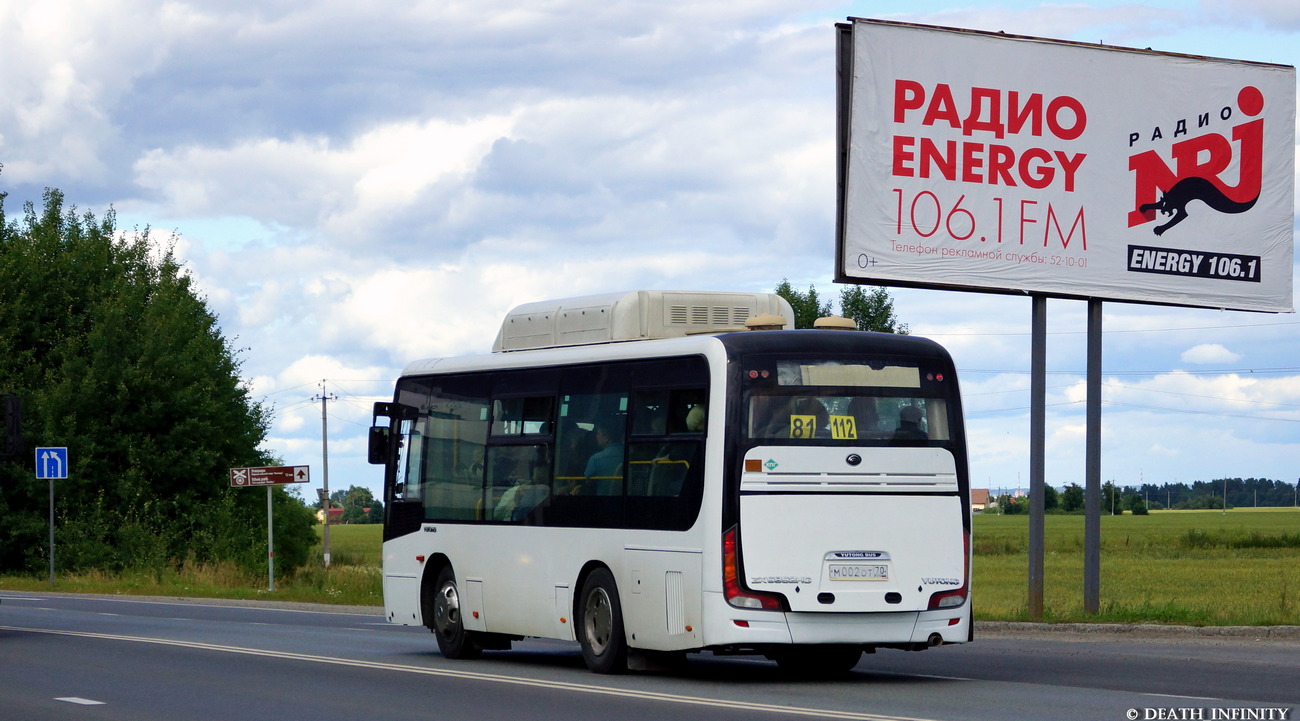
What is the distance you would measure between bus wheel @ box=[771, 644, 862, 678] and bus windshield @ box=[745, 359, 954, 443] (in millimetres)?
1967

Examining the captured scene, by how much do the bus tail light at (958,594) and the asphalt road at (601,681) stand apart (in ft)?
2.09

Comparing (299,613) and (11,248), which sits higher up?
(11,248)

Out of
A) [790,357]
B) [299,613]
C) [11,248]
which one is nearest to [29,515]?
[11,248]

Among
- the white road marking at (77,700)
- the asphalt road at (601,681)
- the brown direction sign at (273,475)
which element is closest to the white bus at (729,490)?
the asphalt road at (601,681)

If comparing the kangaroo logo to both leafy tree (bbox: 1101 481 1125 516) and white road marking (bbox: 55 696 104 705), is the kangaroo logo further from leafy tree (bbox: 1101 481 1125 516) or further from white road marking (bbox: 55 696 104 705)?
leafy tree (bbox: 1101 481 1125 516)

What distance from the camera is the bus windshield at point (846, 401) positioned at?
1380cm

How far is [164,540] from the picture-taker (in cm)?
4762

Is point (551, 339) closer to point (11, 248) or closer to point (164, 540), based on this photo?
point (164, 540)

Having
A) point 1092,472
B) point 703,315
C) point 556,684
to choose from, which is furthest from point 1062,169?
point 556,684

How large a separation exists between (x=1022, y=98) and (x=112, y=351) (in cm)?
3404

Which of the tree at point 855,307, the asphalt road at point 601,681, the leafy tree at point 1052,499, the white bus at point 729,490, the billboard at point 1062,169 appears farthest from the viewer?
the leafy tree at point 1052,499

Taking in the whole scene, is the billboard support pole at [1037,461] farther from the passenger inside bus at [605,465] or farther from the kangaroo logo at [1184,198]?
the passenger inside bus at [605,465]

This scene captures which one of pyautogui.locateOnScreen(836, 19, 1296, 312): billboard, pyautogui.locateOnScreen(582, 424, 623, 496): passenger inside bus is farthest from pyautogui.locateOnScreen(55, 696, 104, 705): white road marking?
pyautogui.locateOnScreen(836, 19, 1296, 312): billboard

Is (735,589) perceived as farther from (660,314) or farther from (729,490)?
(660,314)
